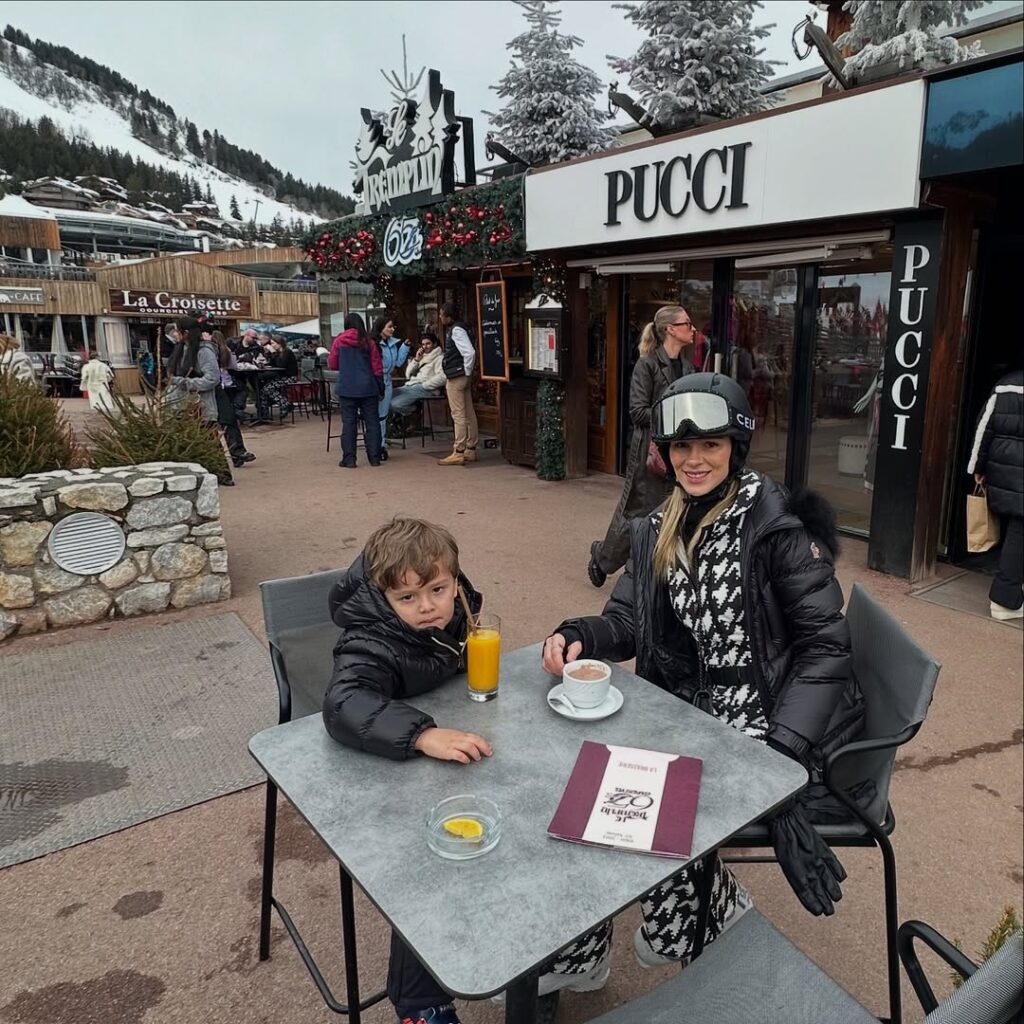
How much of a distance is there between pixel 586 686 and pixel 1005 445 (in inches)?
153

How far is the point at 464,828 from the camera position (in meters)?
1.31

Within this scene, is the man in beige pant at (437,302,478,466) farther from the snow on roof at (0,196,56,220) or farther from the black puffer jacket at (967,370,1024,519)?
the snow on roof at (0,196,56,220)

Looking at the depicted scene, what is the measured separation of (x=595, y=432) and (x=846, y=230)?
3.76 m

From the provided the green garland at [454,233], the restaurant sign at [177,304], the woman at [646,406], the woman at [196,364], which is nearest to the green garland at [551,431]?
the green garland at [454,233]

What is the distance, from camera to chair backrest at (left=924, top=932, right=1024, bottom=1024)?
3.03ft

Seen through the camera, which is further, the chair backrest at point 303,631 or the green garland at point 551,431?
the green garland at point 551,431

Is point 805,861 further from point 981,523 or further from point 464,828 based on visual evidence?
point 981,523

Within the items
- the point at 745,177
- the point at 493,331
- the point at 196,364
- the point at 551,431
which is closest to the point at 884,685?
the point at 745,177

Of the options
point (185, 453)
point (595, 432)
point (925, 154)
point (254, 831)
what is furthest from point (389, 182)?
point (254, 831)

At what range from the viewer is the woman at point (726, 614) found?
1846 mm

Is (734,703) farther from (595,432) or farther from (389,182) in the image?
(389,182)

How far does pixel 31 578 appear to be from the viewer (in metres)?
4.34

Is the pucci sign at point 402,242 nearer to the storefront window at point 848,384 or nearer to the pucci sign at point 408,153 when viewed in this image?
the pucci sign at point 408,153

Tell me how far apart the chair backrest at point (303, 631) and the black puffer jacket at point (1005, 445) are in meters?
4.05
